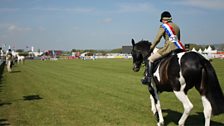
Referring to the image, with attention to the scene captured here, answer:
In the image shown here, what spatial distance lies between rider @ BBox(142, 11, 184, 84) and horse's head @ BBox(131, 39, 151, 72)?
0.56 m

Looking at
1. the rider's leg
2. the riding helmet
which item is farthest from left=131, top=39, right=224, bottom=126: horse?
the riding helmet

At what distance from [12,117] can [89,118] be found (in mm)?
2777

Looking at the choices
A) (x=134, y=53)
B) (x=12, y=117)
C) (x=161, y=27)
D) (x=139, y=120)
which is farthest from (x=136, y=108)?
(x=12, y=117)

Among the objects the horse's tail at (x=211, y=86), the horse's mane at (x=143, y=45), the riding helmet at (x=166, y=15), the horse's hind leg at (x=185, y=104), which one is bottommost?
the horse's hind leg at (x=185, y=104)

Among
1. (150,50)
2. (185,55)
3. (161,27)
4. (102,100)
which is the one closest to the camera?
(185,55)

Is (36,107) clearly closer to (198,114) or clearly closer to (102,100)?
(102,100)

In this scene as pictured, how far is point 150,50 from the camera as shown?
852cm

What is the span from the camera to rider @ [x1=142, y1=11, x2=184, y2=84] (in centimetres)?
777

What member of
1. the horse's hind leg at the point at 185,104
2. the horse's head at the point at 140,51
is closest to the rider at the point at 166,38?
the horse's head at the point at 140,51

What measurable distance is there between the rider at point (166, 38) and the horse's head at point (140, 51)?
565 millimetres

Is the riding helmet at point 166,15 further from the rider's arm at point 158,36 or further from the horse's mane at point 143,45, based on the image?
the horse's mane at point 143,45

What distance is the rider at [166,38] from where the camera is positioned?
25.5 ft

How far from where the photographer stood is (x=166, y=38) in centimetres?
800

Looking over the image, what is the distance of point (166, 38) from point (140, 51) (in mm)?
1207
